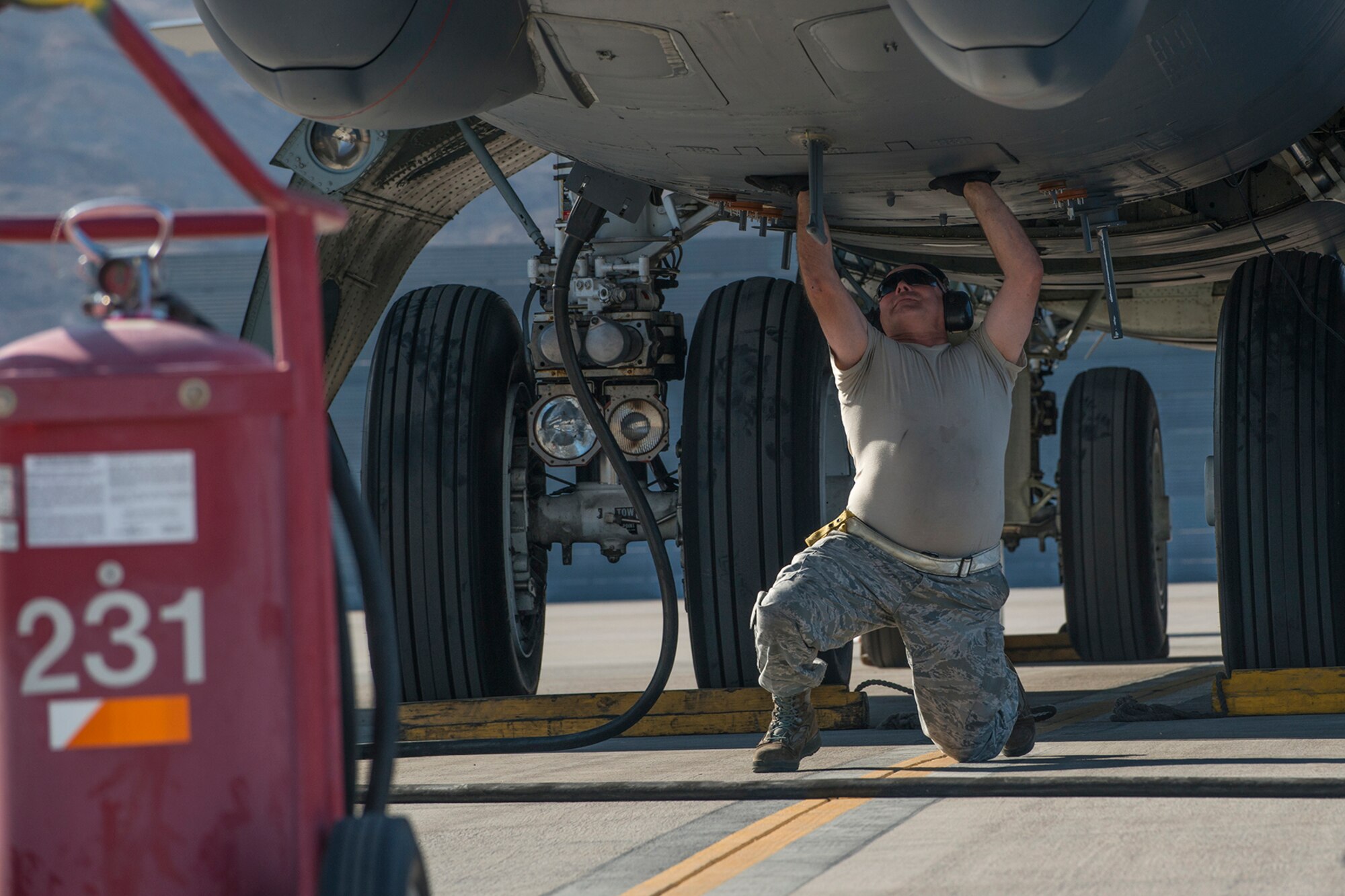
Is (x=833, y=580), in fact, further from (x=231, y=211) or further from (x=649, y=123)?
(x=231, y=211)

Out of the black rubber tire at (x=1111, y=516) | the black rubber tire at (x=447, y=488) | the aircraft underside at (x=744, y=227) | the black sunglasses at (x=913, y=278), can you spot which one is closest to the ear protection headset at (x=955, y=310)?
the black sunglasses at (x=913, y=278)

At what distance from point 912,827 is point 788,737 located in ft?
2.69

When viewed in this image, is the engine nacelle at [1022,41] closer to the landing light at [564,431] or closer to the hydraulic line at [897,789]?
the hydraulic line at [897,789]

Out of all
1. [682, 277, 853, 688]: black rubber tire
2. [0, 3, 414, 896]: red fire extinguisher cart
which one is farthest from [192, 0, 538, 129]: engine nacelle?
[0, 3, 414, 896]: red fire extinguisher cart

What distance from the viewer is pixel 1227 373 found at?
A: 4578 millimetres

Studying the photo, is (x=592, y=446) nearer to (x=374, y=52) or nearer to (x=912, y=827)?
(x=374, y=52)

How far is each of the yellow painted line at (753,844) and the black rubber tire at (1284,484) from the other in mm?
1307

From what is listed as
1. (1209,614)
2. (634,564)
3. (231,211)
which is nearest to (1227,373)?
(231,211)

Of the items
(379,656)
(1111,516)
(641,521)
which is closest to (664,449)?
(641,521)

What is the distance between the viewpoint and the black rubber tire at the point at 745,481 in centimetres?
446

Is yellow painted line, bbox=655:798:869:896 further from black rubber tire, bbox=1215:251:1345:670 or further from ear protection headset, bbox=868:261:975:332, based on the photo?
black rubber tire, bbox=1215:251:1345:670

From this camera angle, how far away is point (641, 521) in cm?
471

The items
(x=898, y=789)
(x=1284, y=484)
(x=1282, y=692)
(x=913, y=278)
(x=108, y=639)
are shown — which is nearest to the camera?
(x=108, y=639)

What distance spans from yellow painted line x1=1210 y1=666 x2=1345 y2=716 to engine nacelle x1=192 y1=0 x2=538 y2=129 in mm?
2415
